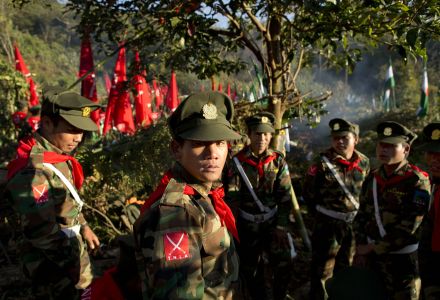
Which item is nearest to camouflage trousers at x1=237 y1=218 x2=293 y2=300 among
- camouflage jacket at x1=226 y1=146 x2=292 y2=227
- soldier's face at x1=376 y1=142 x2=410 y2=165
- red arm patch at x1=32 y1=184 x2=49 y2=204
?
camouflage jacket at x1=226 y1=146 x2=292 y2=227

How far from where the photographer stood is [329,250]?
391cm

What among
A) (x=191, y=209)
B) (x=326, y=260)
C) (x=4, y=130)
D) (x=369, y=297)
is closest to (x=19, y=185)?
(x=191, y=209)

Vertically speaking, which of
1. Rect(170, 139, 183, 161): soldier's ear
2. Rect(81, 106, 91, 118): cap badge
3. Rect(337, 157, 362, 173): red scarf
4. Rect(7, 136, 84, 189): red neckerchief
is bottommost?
Rect(337, 157, 362, 173): red scarf

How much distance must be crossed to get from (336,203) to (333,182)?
0.25 m

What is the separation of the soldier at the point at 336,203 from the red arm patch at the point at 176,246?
2.93 meters

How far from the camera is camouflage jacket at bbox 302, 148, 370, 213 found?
156 inches

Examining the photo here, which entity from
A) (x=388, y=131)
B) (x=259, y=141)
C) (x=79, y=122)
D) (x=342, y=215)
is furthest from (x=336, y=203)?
(x=79, y=122)

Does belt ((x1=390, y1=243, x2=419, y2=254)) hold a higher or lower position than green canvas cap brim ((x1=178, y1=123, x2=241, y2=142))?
lower

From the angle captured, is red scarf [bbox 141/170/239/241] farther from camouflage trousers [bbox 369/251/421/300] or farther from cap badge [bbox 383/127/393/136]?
cap badge [bbox 383/127/393/136]

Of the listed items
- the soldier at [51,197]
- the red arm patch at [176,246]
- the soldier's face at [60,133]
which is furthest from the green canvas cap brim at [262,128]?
the red arm patch at [176,246]

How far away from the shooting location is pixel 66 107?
2641mm

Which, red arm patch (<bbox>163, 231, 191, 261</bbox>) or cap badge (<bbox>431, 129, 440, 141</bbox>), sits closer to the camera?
red arm patch (<bbox>163, 231, 191, 261</bbox>)

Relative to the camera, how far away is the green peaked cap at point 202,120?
64.1 inches

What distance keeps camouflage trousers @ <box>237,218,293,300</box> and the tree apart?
158 centimetres
